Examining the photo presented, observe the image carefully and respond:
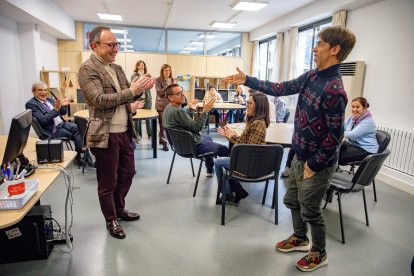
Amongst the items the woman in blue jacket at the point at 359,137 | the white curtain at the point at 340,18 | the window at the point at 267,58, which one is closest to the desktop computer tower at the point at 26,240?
the woman in blue jacket at the point at 359,137

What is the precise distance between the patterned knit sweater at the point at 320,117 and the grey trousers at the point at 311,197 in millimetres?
82

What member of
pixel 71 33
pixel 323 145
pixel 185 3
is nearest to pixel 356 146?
pixel 323 145

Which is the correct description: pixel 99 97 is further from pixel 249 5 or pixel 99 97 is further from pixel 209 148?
pixel 249 5

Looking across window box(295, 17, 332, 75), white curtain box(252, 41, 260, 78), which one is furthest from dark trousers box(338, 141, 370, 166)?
white curtain box(252, 41, 260, 78)


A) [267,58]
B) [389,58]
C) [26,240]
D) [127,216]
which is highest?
[267,58]

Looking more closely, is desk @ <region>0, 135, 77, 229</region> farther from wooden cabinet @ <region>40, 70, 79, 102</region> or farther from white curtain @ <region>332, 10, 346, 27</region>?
white curtain @ <region>332, 10, 346, 27</region>

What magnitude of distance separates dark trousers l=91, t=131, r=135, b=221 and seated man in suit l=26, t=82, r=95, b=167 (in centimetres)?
181

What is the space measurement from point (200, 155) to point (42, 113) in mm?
2112

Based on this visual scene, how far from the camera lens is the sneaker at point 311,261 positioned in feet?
6.46

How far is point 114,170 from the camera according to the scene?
2.18m

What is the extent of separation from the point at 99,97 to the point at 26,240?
1.11 meters

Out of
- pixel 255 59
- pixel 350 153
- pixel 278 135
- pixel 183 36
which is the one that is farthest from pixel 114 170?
pixel 183 36

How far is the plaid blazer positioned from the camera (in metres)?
1.95

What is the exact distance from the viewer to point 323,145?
1.68 meters
